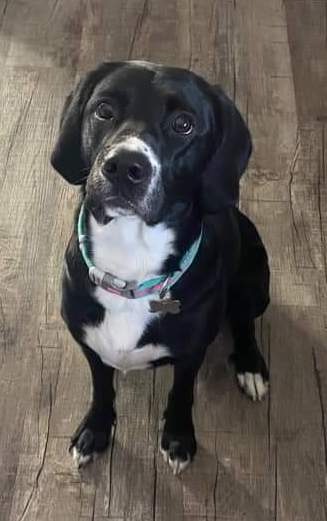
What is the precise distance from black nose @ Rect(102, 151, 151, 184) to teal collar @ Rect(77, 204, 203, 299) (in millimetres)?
212

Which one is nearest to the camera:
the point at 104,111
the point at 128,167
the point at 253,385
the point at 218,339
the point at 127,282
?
the point at 128,167

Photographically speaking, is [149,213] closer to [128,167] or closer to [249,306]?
[128,167]

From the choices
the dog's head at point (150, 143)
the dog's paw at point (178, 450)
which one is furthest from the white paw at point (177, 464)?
the dog's head at point (150, 143)

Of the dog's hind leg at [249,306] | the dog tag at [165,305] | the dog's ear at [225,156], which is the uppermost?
the dog's ear at [225,156]

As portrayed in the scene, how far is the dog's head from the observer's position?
1350 millimetres

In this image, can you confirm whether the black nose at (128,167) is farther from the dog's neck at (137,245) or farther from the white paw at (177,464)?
the white paw at (177,464)

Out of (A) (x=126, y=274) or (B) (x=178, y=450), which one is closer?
(A) (x=126, y=274)

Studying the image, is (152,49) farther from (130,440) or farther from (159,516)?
(159,516)

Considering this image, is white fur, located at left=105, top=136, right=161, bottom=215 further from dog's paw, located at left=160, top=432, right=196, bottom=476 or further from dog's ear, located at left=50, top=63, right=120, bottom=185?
dog's paw, located at left=160, top=432, right=196, bottom=476

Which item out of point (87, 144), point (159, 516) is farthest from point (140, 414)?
point (87, 144)

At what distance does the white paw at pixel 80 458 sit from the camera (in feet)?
6.14

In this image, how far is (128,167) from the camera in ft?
4.32

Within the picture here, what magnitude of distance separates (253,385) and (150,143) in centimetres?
82

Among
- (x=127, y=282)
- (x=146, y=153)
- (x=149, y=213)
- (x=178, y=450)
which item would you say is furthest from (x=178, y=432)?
(x=146, y=153)
